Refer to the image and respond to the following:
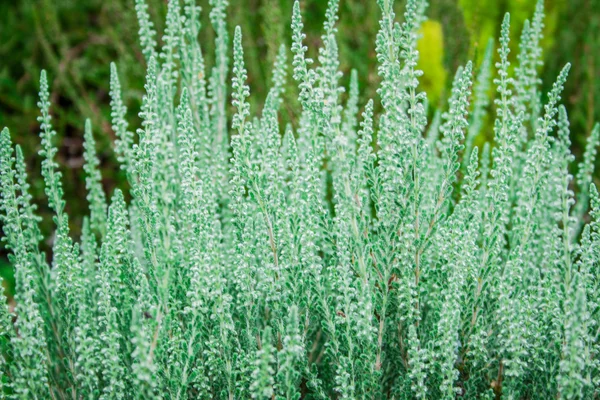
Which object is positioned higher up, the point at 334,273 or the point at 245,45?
the point at 245,45

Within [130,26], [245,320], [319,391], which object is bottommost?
[319,391]

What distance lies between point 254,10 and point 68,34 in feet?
4.22

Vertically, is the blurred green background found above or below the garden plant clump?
above

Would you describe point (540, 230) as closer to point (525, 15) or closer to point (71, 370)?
point (71, 370)

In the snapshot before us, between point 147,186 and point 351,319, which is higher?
point 147,186

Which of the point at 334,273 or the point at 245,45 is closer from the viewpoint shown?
the point at 334,273

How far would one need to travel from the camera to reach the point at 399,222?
1.59m

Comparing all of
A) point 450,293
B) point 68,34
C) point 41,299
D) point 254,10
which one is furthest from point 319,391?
point 68,34

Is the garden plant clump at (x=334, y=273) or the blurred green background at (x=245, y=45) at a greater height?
the blurred green background at (x=245, y=45)

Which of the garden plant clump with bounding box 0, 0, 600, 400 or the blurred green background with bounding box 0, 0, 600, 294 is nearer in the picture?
the garden plant clump with bounding box 0, 0, 600, 400

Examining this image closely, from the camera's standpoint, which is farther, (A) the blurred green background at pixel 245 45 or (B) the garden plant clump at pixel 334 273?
(A) the blurred green background at pixel 245 45

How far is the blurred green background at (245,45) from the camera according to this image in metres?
3.05

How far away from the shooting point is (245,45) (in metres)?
3.32

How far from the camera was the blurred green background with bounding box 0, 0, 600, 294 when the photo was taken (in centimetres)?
305
